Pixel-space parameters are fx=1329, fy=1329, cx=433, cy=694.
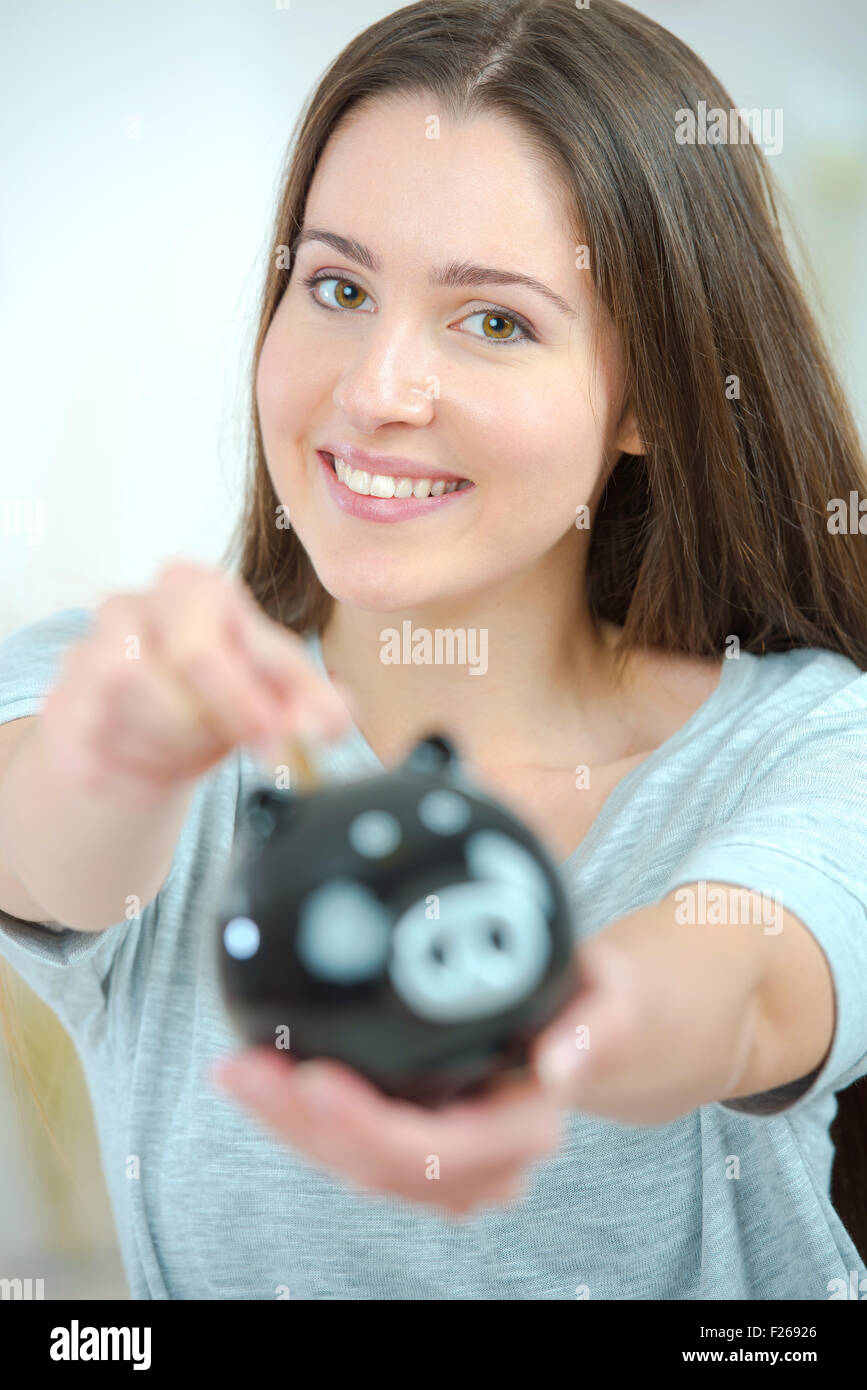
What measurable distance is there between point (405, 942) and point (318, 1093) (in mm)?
74


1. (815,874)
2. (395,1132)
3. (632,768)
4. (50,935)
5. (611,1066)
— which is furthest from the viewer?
(632,768)

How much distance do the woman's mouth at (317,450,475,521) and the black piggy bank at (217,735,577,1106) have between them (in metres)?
0.60

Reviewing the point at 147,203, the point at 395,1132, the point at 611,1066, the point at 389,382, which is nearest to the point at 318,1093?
the point at 395,1132

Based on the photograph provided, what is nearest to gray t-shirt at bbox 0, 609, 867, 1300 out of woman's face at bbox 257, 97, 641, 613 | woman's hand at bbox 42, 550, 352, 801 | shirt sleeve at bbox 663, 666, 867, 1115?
shirt sleeve at bbox 663, 666, 867, 1115

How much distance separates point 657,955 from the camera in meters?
0.77

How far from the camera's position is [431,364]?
1.15m

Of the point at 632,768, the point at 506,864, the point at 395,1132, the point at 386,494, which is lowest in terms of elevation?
the point at 395,1132

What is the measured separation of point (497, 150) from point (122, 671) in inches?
29.7

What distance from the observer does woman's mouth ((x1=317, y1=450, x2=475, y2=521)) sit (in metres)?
1.19

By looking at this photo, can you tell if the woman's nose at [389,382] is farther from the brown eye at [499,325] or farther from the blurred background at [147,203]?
the blurred background at [147,203]

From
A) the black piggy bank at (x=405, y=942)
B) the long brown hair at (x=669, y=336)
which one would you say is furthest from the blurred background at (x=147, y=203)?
the black piggy bank at (x=405, y=942)

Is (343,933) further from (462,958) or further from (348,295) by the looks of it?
(348,295)

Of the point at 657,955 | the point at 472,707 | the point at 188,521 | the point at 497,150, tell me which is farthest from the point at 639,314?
the point at 188,521

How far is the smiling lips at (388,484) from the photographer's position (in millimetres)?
1188
